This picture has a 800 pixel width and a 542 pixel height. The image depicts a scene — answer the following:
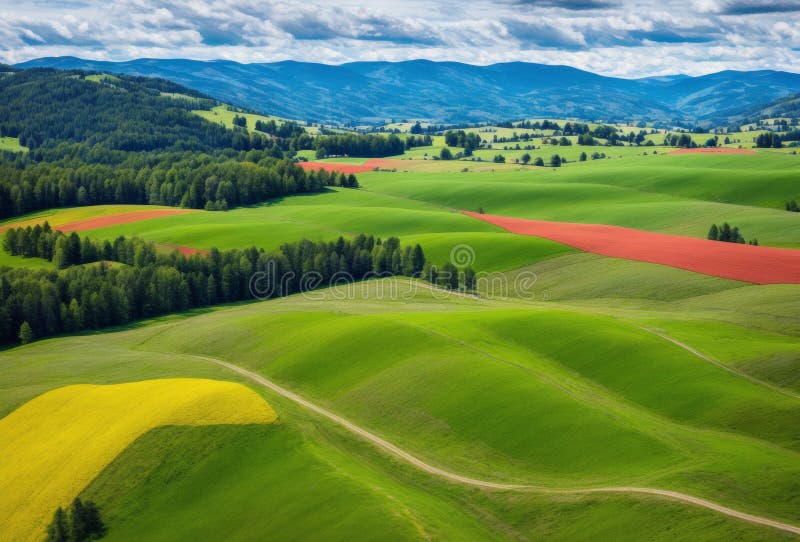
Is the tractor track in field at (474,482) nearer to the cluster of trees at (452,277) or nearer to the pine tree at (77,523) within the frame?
the pine tree at (77,523)

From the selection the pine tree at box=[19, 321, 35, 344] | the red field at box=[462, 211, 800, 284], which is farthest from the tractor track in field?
the red field at box=[462, 211, 800, 284]

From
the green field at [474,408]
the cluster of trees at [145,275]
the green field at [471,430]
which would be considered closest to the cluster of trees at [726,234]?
the green field at [474,408]

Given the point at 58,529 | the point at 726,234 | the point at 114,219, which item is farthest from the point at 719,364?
the point at 114,219

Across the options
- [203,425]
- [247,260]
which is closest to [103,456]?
[203,425]

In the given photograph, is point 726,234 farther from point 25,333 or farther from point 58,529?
point 58,529

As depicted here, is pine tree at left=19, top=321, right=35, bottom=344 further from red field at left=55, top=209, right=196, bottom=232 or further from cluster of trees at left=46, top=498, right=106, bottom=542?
red field at left=55, top=209, right=196, bottom=232

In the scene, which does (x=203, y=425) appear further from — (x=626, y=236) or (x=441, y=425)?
(x=626, y=236)

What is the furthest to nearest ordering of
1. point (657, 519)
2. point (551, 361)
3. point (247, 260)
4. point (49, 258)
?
1. point (49, 258)
2. point (247, 260)
3. point (551, 361)
4. point (657, 519)

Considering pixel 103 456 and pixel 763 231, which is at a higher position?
pixel 763 231
